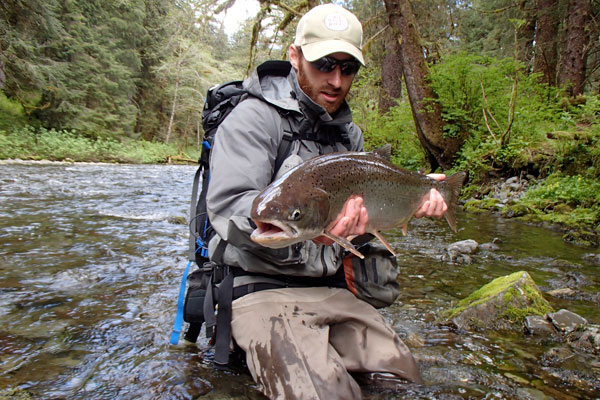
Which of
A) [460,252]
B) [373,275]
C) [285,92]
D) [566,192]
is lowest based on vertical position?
[460,252]

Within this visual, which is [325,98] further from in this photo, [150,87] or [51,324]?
[150,87]

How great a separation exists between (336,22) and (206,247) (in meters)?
1.79

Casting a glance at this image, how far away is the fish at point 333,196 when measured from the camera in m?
1.97

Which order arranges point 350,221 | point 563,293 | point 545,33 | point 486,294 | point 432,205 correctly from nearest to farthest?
point 350,221
point 432,205
point 486,294
point 563,293
point 545,33

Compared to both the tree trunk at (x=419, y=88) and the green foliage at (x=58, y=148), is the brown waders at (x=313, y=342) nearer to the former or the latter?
the tree trunk at (x=419, y=88)

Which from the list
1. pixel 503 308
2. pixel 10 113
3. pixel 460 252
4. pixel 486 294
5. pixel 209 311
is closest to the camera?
pixel 209 311

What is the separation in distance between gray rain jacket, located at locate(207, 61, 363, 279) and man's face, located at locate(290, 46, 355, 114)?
6cm

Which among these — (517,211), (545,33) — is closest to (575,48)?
(545,33)

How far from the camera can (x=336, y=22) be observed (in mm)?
2744

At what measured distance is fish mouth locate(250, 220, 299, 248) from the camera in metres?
1.92

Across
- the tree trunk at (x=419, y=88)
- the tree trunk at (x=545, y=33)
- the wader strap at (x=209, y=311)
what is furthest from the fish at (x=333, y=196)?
the tree trunk at (x=545, y=33)

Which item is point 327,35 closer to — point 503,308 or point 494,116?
point 503,308

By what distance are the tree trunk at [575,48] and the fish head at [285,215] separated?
46.0 ft

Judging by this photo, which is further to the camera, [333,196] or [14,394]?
[14,394]
